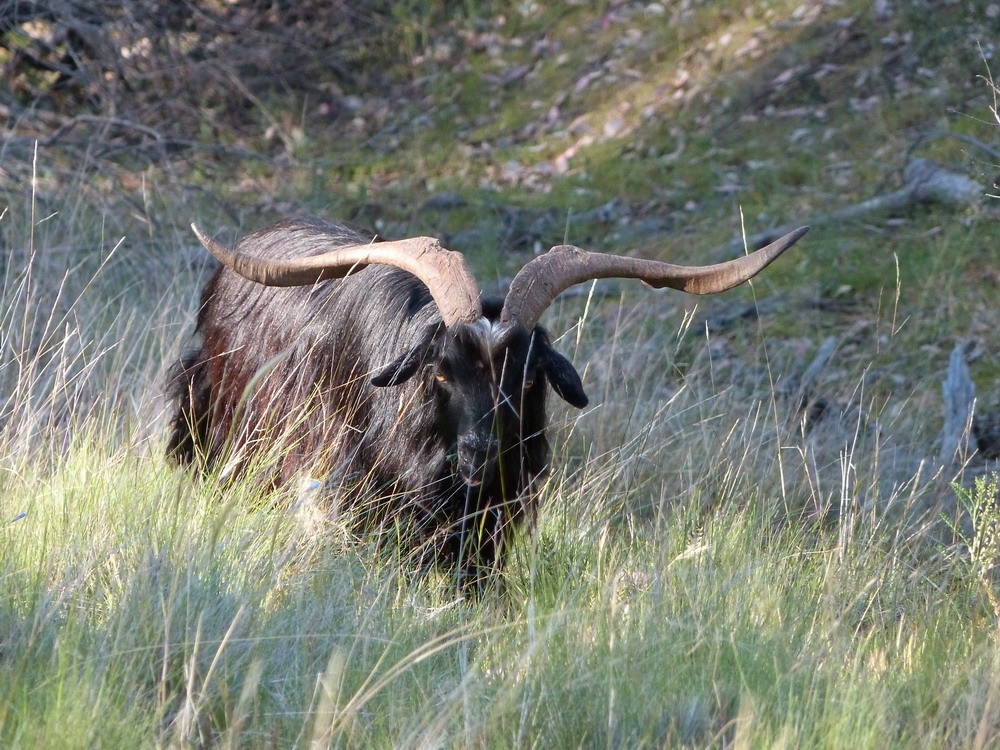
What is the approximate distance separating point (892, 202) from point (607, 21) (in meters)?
5.84

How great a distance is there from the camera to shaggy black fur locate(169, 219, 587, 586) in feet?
16.0

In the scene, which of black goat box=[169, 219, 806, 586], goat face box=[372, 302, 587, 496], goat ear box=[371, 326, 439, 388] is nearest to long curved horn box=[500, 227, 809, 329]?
black goat box=[169, 219, 806, 586]

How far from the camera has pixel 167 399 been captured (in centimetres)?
660

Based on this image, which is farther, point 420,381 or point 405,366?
point 420,381

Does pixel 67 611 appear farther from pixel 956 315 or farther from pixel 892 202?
pixel 892 202

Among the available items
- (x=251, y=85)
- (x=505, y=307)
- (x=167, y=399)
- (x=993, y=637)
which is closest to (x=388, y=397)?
(x=505, y=307)

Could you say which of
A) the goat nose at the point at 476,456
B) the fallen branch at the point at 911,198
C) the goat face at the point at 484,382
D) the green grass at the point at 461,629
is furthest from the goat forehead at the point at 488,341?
the fallen branch at the point at 911,198

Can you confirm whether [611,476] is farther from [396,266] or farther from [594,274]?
[396,266]

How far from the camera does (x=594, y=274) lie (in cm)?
521

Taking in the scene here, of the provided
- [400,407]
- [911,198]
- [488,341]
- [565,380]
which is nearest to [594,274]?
[565,380]

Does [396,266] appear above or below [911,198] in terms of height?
above

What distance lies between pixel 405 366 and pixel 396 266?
61 cm

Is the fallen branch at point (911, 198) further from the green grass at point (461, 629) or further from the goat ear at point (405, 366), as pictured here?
the goat ear at point (405, 366)

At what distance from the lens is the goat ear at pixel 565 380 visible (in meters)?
5.05
